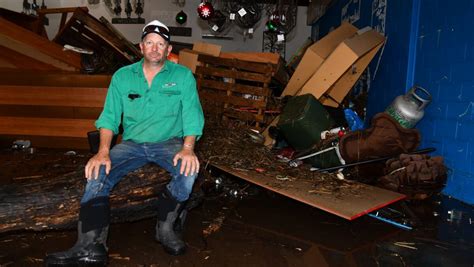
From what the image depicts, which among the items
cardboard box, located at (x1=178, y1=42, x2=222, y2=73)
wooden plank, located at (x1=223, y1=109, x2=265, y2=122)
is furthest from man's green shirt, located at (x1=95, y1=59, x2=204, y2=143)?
cardboard box, located at (x1=178, y1=42, x2=222, y2=73)

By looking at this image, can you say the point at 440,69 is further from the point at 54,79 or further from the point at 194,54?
the point at 54,79

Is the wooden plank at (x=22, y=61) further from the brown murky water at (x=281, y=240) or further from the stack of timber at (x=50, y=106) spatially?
the brown murky water at (x=281, y=240)

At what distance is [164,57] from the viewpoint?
277 centimetres

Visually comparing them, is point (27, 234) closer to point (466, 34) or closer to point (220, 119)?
point (220, 119)

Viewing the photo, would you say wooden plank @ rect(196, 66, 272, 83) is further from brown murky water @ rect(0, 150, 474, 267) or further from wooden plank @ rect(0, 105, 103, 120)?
brown murky water @ rect(0, 150, 474, 267)

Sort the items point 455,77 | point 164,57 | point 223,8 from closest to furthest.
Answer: point 164,57 < point 455,77 < point 223,8

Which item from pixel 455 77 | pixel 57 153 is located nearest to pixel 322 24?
pixel 455 77

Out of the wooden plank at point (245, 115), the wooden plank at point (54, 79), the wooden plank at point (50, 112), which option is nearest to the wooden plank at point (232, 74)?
the wooden plank at point (245, 115)

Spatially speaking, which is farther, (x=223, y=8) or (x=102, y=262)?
(x=223, y=8)

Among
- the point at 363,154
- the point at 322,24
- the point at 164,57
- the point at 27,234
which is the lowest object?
the point at 27,234

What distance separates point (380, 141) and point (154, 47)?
2743 millimetres

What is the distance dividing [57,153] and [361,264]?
16.1ft

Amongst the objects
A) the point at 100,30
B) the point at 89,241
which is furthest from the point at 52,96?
the point at 89,241

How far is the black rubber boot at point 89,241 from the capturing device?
7.38 feet
